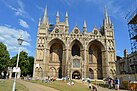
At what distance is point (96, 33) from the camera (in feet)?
201

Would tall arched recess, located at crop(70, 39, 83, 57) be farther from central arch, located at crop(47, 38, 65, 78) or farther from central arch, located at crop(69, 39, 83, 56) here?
central arch, located at crop(47, 38, 65, 78)

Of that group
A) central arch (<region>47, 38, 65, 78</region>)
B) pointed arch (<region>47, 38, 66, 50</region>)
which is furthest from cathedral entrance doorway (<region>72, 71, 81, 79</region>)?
pointed arch (<region>47, 38, 66, 50</region>)

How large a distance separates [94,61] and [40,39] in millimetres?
23564

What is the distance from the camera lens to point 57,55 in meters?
60.8

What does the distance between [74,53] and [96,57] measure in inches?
365

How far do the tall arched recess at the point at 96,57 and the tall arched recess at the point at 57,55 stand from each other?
10.9m

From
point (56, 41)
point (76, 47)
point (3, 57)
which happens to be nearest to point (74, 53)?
point (76, 47)

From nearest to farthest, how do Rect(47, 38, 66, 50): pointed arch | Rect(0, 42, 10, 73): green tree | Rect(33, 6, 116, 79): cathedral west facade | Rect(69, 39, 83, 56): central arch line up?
Rect(0, 42, 10, 73): green tree → Rect(33, 6, 116, 79): cathedral west facade → Rect(47, 38, 66, 50): pointed arch → Rect(69, 39, 83, 56): central arch

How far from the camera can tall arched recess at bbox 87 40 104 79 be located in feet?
193

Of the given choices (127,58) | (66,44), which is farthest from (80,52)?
(127,58)

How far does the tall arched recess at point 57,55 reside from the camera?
58500 millimetres

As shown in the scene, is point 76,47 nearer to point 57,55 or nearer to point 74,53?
point 74,53

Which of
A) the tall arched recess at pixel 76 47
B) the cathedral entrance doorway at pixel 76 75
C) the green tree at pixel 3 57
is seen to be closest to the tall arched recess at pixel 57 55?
the tall arched recess at pixel 76 47

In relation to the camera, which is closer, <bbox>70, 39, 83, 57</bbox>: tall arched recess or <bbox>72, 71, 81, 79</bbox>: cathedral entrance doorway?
<bbox>72, 71, 81, 79</bbox>: cathedral entrance doorway
